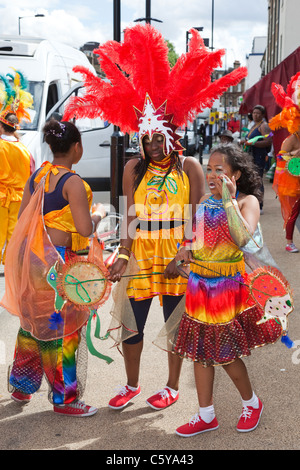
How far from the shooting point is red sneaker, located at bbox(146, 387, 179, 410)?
3369 mm

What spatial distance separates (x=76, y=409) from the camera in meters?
3.30

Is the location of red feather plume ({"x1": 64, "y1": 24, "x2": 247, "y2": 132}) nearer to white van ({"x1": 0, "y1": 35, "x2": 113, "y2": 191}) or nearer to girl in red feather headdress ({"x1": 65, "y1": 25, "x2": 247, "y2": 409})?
girl in red feather headdress ({"x1": 65, "y1": 25, "x2": 247, "y2": 409})

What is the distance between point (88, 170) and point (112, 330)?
7159 mm

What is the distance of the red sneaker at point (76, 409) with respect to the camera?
10.8 ft

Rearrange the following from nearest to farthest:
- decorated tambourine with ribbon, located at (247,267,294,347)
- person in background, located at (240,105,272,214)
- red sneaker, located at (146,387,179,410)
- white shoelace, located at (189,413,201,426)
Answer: decorated tambourine with ribbon, located at (247,267,294,347) → white shoelace, located at (189,413,201,426) → red sneaker, located at (146,387,179,410) → person in background, located at (240,105,272,214)

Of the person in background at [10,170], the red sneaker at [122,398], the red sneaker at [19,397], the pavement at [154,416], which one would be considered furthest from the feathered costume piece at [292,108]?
the red sneaker at [19,397]

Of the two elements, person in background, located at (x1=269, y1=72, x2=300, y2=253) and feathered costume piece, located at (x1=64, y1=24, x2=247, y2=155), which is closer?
feathered costume piece, located at (x1=64, y1=24, x2=247, y2=155)

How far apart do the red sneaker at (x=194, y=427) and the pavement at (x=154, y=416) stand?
0.09 ft

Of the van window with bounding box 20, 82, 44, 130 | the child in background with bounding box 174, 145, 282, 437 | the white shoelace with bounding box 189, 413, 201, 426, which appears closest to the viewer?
the child in background with bounding box 174, 145, 282, 437

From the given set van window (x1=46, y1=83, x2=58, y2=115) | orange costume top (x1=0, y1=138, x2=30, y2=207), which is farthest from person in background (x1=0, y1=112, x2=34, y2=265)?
van window (x1=46, y1=83, x2=58, y2=115)

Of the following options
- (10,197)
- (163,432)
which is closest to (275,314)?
(163,432)

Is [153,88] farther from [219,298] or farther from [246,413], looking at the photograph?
[246,413]

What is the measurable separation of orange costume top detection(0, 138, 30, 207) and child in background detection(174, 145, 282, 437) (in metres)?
3.26

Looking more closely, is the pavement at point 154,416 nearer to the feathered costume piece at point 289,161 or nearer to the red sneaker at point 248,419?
the red sneaker at point 248,419
